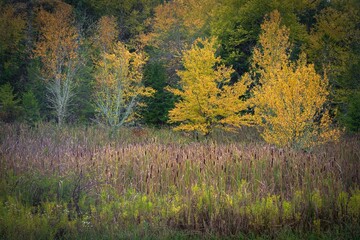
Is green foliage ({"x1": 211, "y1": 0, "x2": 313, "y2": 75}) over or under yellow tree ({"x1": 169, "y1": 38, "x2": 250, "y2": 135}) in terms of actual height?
over

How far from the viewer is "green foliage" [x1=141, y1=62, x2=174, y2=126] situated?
26530mm

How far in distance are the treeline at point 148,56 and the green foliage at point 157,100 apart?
0.24ft

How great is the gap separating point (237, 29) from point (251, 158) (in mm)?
21244

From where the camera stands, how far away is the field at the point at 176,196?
562 cm

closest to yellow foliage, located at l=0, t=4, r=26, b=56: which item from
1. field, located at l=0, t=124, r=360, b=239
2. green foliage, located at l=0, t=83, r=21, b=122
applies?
green foliage, located at l=0, t=83, r=21, b=122

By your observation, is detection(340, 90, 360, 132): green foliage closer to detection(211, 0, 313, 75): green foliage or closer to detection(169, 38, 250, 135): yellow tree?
detection(169, 38, 250, 135): yellow tree

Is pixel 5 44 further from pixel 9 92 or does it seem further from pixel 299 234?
pixel 299 234

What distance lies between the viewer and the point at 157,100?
27.2 m

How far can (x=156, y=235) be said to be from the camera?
17.9 ft

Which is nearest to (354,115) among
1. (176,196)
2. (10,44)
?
(176,196)

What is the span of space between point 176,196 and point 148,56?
18.7m

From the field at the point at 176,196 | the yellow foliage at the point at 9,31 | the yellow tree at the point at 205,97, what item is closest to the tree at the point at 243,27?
the yellow tree at the point at 205,97

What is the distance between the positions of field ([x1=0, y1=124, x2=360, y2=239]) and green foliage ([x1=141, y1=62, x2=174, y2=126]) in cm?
1572

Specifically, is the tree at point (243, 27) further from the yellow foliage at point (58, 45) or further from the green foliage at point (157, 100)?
the yellow foliage at point (58, 45)
